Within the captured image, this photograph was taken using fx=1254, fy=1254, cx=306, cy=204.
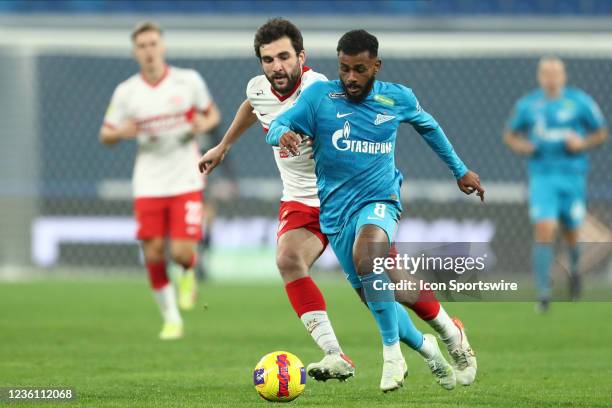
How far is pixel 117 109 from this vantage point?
10281mm

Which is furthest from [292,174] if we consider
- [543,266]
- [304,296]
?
[543,266]

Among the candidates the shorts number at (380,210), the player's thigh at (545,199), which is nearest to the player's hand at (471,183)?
the shorts number at (380,210)

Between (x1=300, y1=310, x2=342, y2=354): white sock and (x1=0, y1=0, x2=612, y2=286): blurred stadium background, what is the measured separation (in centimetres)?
822

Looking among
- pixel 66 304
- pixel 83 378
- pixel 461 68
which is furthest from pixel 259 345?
pixel 461 68

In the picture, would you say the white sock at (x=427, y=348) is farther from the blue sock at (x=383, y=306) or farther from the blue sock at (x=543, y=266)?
the blue sock at (x=543, y=266)

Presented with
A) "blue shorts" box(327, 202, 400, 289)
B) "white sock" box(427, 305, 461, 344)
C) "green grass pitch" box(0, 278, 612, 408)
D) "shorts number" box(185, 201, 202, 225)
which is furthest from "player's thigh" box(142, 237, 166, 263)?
"white sock" box(427, 305, 461, 344)

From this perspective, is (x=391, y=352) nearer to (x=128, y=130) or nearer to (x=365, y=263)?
(x=365, y=263)

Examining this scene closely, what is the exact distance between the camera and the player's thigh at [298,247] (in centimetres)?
658

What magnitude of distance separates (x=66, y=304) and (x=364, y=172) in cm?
717

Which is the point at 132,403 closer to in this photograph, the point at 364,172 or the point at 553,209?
the point at 364,172

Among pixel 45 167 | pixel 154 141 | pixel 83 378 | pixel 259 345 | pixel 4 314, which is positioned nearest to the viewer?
pixel 83 378

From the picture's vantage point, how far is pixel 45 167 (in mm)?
17203

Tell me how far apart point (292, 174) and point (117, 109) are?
3.75 m

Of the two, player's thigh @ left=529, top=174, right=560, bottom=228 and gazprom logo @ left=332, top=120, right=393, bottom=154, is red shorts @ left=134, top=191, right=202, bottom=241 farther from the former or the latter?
gazprom logo @ left=332, top=120, right=393, bottom=154
